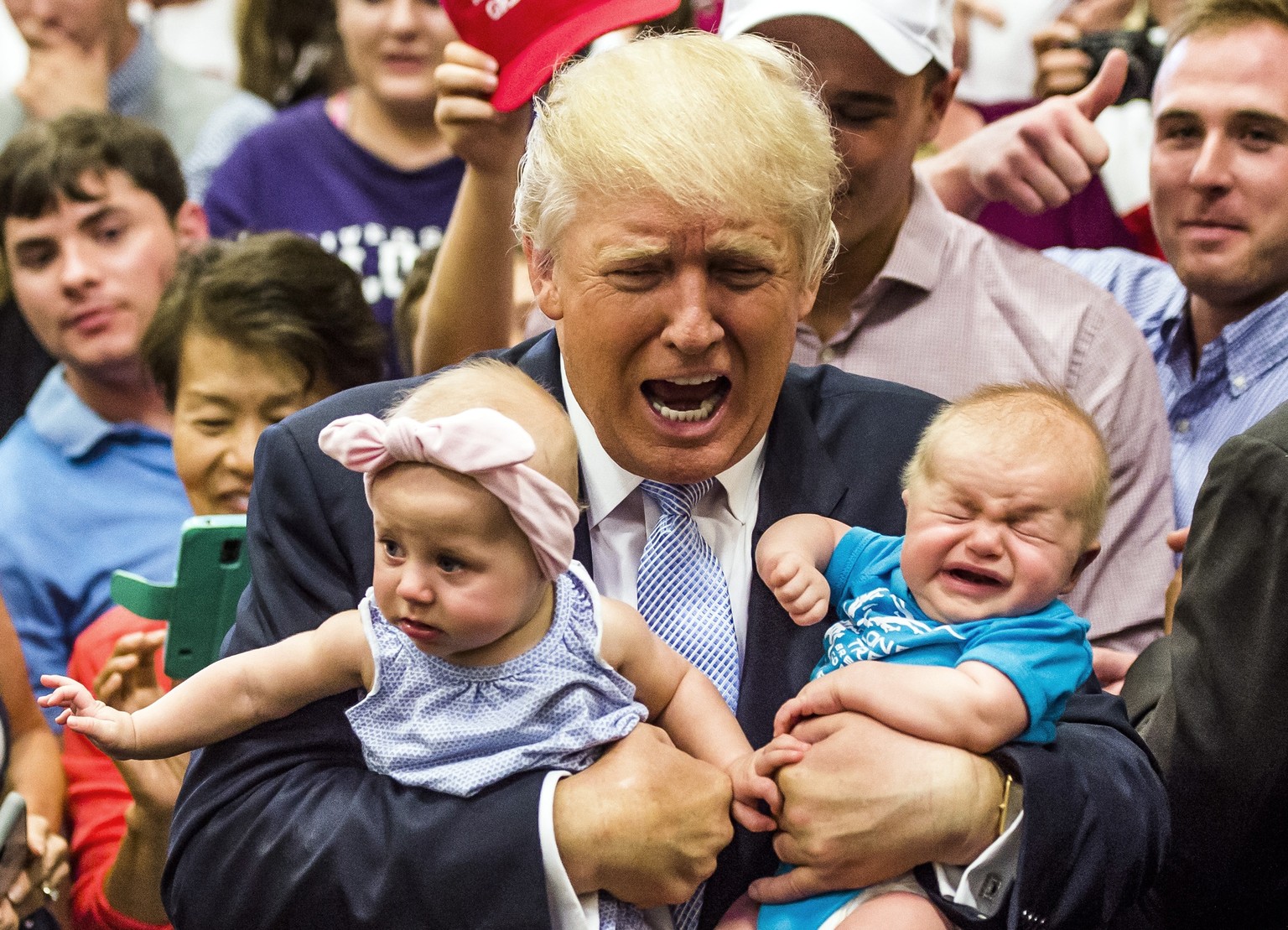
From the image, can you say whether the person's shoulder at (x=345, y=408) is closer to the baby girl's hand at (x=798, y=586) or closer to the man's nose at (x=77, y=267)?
the baby girl's hand at (x=798, y=586)

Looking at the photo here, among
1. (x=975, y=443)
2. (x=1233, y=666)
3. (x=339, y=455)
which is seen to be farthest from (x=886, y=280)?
(x=339, y=455)

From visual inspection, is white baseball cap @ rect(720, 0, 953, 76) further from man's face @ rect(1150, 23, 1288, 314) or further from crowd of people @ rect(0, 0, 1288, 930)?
man's face @ rect(1150, 23, 1288, 314)

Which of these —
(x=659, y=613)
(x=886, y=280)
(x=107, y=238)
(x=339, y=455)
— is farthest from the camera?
(x=107, y=238)

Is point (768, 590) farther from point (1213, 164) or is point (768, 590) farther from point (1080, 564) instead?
point (1213, 164)

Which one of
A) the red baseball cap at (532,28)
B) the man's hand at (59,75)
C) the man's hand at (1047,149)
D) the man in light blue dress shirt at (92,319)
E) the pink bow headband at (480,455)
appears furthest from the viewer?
the man's hand at (59,75)

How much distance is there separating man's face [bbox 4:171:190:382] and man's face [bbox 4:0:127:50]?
895mm

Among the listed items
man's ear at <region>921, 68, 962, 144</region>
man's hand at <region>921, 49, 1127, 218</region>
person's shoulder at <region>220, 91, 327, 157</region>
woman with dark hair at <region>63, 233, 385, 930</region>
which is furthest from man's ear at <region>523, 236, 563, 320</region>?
person's shoulder at <region>220, 91, 327, 157</region>

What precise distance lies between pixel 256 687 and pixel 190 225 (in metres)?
2.11

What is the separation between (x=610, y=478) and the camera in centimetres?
219

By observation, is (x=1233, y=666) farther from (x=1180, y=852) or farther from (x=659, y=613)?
(x=659, y=613)

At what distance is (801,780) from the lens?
191 centimetres

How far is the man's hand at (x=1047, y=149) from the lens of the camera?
10.2ft

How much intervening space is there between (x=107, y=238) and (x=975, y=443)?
7.73ft

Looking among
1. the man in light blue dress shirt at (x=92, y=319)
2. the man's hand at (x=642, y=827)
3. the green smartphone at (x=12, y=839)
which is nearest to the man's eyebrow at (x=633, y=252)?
the man's hand at (x=642, y=827)
